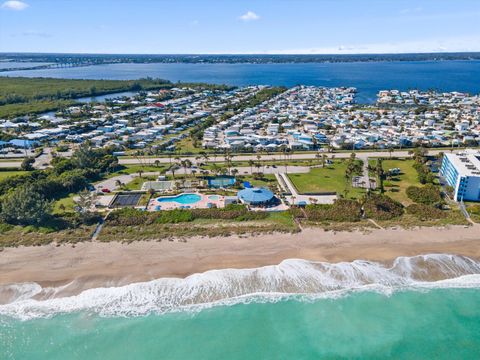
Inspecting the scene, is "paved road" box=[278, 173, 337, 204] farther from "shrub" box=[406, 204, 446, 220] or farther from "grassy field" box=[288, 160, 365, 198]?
"shrub" box=[406, 204, 446, 220]

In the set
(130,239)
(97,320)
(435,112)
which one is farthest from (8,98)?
(435,112)

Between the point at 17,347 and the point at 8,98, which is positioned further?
the point at 8,98

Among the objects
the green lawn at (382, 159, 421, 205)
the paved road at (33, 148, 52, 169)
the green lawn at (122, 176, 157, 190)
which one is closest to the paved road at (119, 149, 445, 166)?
the green lawn at (382, 159, 421, 205)

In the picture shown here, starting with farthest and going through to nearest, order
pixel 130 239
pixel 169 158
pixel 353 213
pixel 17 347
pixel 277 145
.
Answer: pixel 277 145, pixel 169 158, pixel 353 213, pixel 130 239, pixel 17 347

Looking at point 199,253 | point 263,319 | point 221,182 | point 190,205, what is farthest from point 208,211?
point 263,319

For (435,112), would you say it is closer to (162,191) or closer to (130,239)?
(162,191)

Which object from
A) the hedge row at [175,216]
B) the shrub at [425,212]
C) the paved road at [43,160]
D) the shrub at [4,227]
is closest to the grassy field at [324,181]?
the shrub at [425,212]
